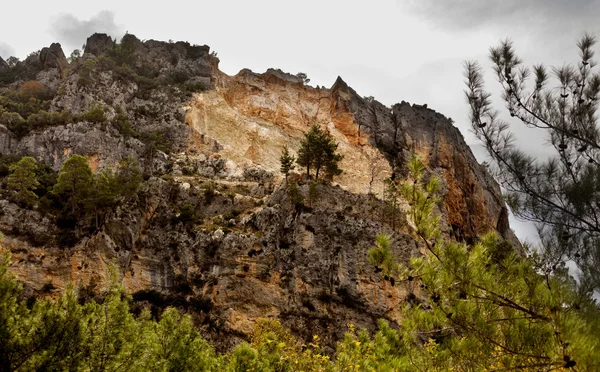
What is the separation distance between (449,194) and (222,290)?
31451mm

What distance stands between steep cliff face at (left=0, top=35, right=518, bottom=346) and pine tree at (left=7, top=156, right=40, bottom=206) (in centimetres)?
123

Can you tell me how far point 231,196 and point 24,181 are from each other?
16.4 meters

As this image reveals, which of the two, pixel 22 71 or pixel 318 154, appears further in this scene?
pixel 22 71

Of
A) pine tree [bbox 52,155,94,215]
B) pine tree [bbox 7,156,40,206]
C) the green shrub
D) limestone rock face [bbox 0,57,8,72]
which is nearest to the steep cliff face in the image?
the green shrub

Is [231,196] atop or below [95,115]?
below

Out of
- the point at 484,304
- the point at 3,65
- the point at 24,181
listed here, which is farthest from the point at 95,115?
the point at 484,304

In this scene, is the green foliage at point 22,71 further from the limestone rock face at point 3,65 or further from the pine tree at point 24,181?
the pine tree at point 24,181

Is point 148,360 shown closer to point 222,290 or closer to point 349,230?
point 222,290

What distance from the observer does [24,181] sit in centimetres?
3478

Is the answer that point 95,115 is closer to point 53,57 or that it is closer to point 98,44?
point 53,57

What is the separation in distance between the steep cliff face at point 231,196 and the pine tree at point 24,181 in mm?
1232

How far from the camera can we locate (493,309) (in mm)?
6793

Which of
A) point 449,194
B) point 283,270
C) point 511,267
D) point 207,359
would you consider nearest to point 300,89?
point 449,194

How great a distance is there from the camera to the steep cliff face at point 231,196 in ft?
110
